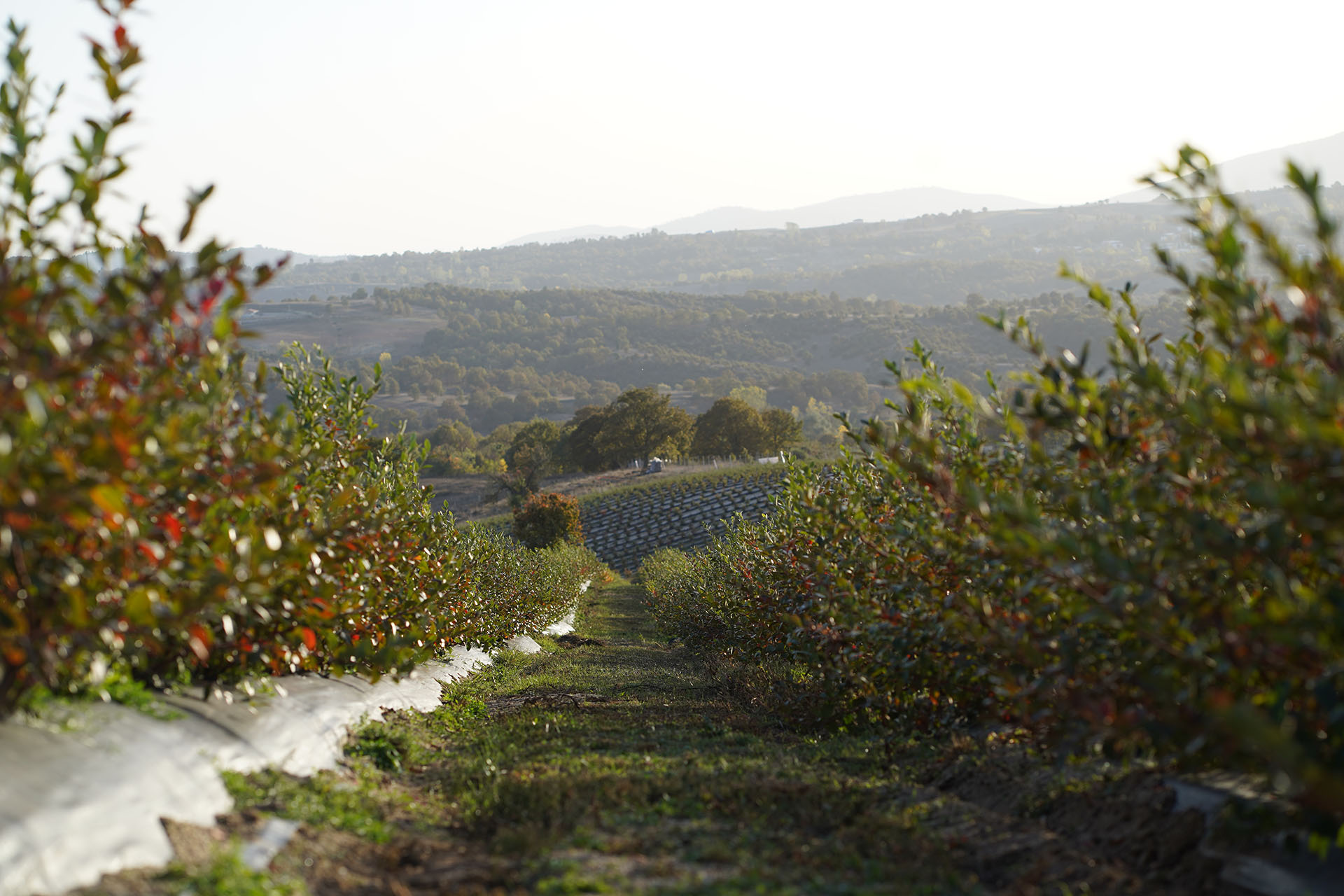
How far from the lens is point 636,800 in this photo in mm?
5121

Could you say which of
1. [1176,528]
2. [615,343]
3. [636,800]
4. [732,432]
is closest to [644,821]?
[636,800]

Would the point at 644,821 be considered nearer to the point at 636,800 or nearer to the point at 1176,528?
the point at 636,800

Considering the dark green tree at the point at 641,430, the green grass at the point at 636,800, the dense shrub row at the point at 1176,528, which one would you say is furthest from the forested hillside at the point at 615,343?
the dense shrub row at the point at 1176,528

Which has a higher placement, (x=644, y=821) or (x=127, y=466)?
(x=127, y=466)

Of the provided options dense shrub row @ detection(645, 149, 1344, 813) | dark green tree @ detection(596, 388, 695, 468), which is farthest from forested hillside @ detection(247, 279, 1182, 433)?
dense shrub row @ detection(645, 149, 1344, 813)

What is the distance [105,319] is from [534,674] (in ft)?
33.6

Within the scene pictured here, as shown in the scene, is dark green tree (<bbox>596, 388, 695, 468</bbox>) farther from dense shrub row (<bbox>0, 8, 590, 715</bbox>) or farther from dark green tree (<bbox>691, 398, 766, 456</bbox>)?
dense shrub row (<bbox>0, 8, 590, 715</bbox>)

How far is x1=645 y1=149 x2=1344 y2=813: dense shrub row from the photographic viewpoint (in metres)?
2.65

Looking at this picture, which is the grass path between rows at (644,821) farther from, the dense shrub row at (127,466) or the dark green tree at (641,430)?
the dark green tree at (641,430)

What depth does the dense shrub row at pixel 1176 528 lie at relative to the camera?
2654mm

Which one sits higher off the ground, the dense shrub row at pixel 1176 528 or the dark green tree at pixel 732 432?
the dense shrub row at pixel 1176 528

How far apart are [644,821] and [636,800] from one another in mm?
369

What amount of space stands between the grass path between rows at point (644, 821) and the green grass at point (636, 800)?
16 millimetres

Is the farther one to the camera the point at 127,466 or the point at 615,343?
the point at 615,343
